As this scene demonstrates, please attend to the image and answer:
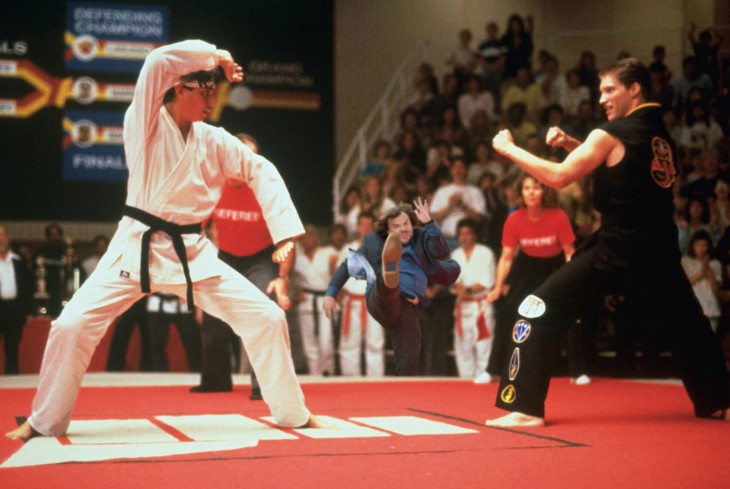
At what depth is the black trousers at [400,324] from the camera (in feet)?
6.77

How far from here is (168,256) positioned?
15.1 ft

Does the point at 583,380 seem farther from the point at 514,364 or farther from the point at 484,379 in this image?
the point at 514,364

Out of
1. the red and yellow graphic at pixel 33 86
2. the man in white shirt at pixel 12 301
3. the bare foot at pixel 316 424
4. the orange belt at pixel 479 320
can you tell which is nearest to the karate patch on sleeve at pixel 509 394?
the bare foot at pixel 316 424

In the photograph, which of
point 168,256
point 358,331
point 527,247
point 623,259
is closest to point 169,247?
point 168,256

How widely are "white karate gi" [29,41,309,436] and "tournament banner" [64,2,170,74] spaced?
27.1ft

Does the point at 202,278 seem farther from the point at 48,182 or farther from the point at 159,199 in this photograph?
the point at 48,182

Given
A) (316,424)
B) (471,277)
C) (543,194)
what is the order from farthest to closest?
(316,424) → (543,194) → (471,277)

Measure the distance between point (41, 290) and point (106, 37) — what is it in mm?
3161

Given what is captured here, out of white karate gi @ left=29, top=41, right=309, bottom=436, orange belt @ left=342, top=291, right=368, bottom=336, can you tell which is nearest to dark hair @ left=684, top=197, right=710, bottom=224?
white karate gi @ left=29, top=41, right=309, bottom=436

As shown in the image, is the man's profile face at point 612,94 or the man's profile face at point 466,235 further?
the man's profile face at point 612,94

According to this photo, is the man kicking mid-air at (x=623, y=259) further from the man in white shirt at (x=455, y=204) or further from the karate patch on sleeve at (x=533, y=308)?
the man in white shirt at (x=455, y=204)

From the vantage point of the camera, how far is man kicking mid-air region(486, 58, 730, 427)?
4512 mm

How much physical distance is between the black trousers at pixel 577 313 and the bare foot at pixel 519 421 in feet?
0.19

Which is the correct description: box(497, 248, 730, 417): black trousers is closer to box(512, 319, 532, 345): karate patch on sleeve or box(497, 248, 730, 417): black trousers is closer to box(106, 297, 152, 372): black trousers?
box(512, 319, 532, 345): karate patch on sleeve
